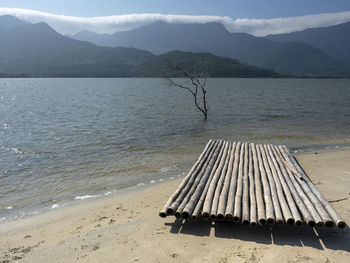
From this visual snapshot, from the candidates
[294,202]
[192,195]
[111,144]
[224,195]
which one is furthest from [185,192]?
[111,144]

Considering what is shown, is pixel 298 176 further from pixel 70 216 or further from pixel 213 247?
pixel 70 216

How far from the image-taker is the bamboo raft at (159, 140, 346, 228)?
750cm

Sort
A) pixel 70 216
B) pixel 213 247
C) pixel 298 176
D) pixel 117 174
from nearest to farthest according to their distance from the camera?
pixel 213 247 < pixel 70 216 < pixel 298 176 < pixel 117 174

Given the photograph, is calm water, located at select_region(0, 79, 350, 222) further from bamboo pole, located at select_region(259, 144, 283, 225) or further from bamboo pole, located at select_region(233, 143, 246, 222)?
bamboo pole, located at select_region(259, 144, 283, 225)

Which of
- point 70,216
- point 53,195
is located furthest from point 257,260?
point 53,195

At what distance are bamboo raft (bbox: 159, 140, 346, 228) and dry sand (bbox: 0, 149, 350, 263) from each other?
435 millimetres

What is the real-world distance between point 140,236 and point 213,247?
219 centimetres

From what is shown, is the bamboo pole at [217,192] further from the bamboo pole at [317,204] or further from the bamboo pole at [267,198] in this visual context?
the bamboo pole at [317,204]

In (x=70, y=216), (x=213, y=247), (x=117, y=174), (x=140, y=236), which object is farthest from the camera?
(x=117, y=174)

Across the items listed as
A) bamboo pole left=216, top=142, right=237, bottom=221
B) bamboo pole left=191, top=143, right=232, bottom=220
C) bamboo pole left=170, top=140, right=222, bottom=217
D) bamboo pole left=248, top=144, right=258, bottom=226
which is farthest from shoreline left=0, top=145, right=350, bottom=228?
bamboo pole left=191, top=143, right=232, bottom=220

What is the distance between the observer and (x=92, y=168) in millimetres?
14422

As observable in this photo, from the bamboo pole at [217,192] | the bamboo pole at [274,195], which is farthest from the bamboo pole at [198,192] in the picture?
the bamboo pole at [274,195]

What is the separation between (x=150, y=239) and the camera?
7.46 m

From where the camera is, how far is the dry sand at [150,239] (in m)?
6.66
